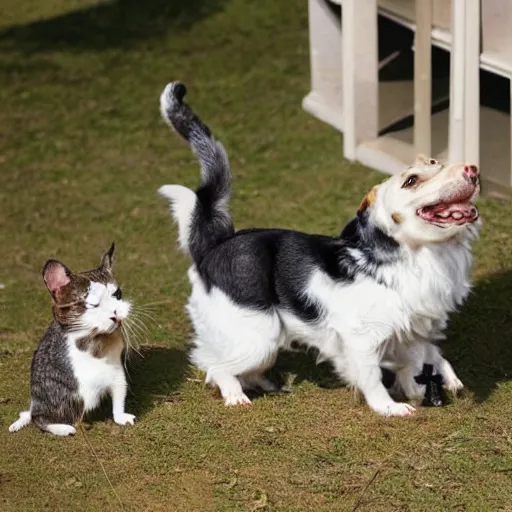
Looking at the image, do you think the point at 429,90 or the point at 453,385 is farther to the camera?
the point at 429,90

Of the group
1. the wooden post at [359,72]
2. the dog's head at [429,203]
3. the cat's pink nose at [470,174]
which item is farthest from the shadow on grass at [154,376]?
the wooden post at [359,72]

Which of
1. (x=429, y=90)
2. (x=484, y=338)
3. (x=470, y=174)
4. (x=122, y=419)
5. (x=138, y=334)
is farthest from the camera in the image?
(x=429, y=90)

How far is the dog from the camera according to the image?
457 centimetres

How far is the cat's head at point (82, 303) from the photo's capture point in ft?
15.7

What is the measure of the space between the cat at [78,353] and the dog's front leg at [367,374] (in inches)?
39.2

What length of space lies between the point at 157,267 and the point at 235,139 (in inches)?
91.8

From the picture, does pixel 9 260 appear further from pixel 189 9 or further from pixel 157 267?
pixel 189 9

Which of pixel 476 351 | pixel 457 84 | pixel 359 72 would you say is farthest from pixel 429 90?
pixel 476 351

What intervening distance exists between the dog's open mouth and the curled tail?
3.54ft

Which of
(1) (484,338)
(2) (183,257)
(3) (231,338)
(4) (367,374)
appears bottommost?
(2) (183,257)

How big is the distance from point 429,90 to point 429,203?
10.7 ft

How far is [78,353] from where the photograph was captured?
192 inches

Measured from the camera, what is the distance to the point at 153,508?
4.43 metres

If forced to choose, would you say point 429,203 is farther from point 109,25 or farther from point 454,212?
point 109,25
